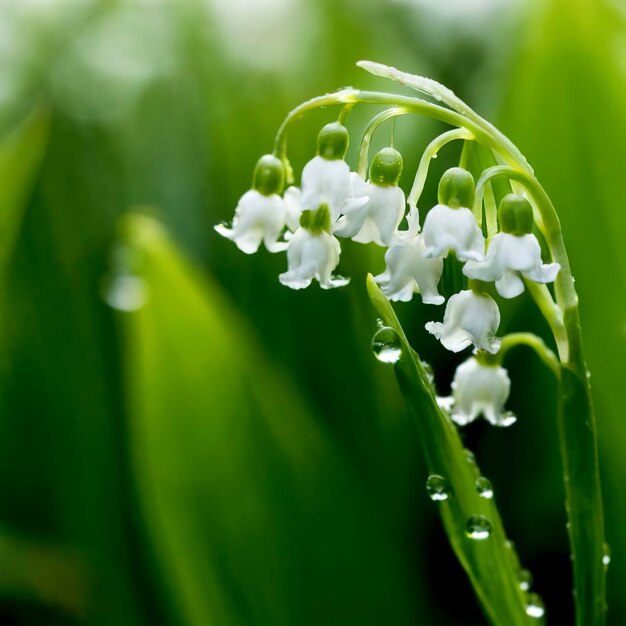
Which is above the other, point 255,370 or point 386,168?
point 255,370

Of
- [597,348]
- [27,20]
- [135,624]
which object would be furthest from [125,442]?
[27,20]

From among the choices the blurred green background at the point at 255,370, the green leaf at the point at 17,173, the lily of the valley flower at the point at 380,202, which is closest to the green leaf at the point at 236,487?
the blurred green background at the point at 255,370

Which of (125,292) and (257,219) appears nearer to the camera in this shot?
(257,219)

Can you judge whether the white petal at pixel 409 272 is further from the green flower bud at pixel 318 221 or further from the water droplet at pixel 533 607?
the water droplet at pixel 533 607

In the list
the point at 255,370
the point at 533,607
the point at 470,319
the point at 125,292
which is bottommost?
the point at 533,607

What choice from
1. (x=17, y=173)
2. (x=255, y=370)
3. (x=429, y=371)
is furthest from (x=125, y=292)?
(x=429, y=371)

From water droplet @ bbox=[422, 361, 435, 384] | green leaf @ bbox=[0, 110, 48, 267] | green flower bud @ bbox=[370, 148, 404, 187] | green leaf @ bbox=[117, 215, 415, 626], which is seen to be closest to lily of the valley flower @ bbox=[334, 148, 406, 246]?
green flower bud @ bbox=[370, 148, 404, 187]

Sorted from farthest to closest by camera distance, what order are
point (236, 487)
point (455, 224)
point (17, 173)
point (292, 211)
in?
point (17, 173) < point (236, 487) < point (292, 211) < point (455, 224)

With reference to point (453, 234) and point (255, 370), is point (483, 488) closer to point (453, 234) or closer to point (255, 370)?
point (453, 234)

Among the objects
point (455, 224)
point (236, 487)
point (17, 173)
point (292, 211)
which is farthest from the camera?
point (17, 173)
